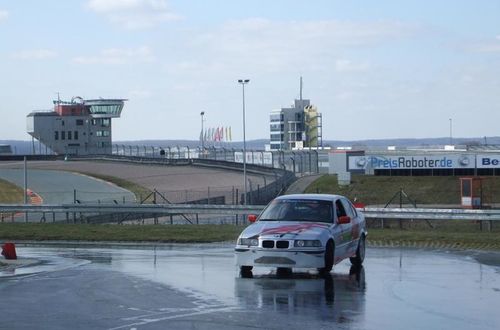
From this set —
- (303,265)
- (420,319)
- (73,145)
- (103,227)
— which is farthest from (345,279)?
(73,145)

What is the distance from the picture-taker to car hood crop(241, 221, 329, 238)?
16734 mm

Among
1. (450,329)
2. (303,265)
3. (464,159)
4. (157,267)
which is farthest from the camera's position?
(464,159)

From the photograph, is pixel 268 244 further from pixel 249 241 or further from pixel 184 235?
pixel 184 235

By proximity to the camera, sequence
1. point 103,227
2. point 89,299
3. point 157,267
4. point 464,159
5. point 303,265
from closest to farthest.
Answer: point 89,299 < point 303,265 < point 157,267 < point 103,227 < point 464,159

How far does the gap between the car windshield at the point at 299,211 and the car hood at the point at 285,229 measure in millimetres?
335

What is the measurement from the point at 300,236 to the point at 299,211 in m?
1.39

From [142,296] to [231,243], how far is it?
37.3 feet

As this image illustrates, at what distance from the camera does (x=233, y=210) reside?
31797 mm

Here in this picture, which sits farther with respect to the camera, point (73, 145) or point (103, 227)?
point (73, 145)

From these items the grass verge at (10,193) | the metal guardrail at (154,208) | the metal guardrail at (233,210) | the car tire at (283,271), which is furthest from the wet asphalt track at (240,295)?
the grass verge at (10,193)

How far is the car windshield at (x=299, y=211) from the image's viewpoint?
1780cm

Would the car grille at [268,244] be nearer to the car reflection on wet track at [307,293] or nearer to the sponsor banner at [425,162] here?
the car reflection on wet track at [307,293]

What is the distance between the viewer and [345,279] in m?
16.8

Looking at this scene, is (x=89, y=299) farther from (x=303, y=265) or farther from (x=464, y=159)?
(x=464, y=159)
